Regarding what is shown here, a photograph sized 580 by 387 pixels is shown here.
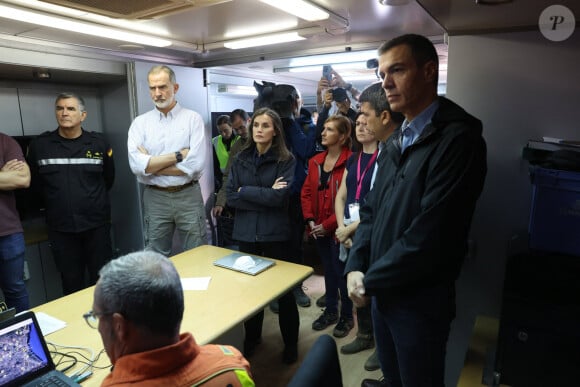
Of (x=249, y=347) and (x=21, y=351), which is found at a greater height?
(x=21, y=351)

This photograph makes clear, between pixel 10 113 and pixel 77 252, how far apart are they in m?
1.42

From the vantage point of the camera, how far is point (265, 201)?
99.7 inches

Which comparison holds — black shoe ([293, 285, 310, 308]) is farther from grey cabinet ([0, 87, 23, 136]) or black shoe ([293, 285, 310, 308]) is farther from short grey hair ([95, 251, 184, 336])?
grey cabinet ([0, 87, 23, 136])

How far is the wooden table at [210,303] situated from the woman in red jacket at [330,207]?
74 cm

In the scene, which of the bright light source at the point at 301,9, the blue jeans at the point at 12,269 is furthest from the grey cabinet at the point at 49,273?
the bright light source at the point at 301,9

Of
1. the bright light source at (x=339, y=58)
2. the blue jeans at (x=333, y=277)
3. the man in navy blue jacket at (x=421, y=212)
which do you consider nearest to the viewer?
the man in navy blue jacket at (x=421, y=212)

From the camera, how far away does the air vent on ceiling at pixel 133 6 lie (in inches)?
71.6

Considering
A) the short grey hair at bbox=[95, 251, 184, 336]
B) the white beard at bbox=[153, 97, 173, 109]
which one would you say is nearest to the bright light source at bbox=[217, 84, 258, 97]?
the white beard at bbox=[153, 97, 173, 109]

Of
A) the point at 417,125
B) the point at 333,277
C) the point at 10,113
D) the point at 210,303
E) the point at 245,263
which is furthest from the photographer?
the point at 10,113

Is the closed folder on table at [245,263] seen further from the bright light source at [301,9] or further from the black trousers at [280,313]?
the bright light source at [301,9]

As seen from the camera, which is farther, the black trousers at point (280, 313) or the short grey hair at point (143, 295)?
the black trousers at point (280, 313)

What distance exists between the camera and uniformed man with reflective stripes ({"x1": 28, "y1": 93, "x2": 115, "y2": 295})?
291 centimetres

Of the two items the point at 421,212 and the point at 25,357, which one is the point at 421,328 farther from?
the point at 25,357

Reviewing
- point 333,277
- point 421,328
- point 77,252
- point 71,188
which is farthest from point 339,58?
point 421,328
